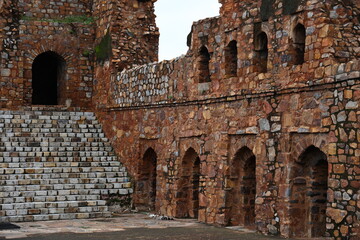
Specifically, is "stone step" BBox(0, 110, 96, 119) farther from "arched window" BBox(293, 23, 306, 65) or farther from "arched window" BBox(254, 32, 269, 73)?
"arched window" BBox(293, 23, 306, 65)

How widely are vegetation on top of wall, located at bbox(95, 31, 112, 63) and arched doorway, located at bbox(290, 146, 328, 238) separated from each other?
8722 millimetres

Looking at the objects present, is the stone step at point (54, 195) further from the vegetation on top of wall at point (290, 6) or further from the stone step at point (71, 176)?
the vegetation on top of wall at point (290, 6)

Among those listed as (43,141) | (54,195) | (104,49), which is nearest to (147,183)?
(54,195)

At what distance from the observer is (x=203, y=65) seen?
14.6 metres

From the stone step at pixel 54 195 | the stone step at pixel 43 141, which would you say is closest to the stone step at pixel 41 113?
the stone step at pixel 43 141

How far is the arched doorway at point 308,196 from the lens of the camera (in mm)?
11453

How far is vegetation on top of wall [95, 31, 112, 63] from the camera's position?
18.9 metres

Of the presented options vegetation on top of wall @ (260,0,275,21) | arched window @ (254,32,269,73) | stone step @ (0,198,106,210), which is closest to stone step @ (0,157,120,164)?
stone step @ (0,198,106,210)

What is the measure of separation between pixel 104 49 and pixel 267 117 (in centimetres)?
822

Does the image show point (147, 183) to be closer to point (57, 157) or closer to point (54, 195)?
point (57, 157)

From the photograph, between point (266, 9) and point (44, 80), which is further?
point (44, 80)

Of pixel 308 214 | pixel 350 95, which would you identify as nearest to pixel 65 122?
pixel 308 214

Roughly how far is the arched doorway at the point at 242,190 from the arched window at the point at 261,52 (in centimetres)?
162

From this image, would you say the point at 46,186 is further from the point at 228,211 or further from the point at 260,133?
the point at 260,133
